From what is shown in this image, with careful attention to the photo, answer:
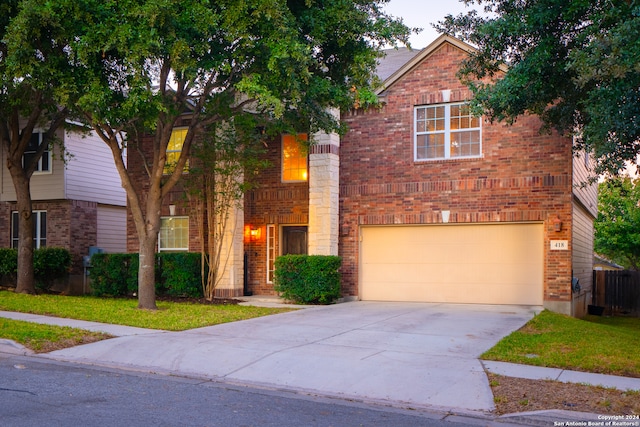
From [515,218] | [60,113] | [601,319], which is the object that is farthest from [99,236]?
[601,319]

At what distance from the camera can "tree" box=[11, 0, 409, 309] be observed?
39.1 ft

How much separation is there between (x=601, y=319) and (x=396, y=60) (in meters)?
10.2

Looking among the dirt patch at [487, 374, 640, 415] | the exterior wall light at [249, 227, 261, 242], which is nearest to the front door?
the exterior wall light at [249, 227, 261, 242]

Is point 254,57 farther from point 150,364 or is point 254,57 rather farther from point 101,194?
point 101,194

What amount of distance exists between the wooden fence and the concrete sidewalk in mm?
11213

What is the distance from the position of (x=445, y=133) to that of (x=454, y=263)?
3.45 meters

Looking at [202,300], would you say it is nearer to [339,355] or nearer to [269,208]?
[269,208]

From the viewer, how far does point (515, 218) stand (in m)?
16.8

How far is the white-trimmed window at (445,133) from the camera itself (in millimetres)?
17375

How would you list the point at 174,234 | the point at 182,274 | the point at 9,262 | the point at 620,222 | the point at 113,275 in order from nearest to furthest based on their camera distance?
the point at 182,274, the point at 113,275, the point at 174,234, the point at 9,262, the point at 620,222

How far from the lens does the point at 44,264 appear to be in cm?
2080

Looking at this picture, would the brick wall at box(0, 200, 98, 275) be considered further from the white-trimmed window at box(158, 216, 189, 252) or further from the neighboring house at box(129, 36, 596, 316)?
the neighboring house at box(129, 36, 596, 316)

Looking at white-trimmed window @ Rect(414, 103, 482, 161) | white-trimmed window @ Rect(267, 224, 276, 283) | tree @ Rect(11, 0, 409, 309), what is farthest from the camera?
white-trimmed window @ Rect(267, 224, 276, 283)

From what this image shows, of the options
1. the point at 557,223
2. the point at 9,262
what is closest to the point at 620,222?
the point at 557,223
